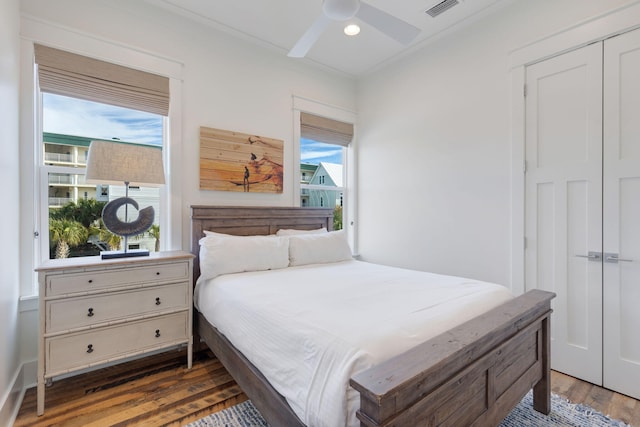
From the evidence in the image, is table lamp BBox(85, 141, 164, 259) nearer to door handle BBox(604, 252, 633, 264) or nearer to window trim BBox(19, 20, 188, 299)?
window trim BBox(19, 20, 188, 299)

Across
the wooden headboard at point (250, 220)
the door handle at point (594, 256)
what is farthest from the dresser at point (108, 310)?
the door handle at point (594, 256)

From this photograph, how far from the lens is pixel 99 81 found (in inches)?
94.6

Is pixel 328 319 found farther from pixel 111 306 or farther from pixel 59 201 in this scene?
pixel 59 201

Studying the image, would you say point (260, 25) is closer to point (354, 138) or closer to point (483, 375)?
point (354, 138)

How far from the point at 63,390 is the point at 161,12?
3051mm

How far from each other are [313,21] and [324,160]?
1.59 meters

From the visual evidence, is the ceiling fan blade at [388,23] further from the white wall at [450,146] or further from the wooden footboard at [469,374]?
the wooden footboard at [469,374]

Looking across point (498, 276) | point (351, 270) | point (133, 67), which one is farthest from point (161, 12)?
point (498, 276)

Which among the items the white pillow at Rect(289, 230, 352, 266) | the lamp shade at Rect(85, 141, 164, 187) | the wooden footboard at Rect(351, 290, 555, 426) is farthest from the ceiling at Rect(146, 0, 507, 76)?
the wooden footboard at Rect(351, 290, 555, 426)

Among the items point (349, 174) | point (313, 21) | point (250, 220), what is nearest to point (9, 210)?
point (250, 220)

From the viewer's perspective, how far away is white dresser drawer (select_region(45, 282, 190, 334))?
73.5 inches

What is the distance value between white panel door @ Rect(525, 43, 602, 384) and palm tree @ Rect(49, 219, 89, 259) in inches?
144

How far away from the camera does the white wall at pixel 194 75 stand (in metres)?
2.26

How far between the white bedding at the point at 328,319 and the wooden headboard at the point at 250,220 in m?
0.61
